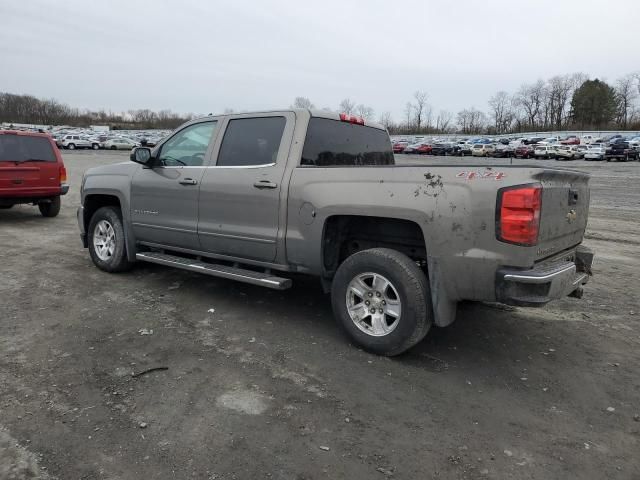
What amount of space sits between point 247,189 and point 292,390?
199cm

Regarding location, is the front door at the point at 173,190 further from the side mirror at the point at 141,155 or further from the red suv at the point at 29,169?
the red suv at the point at 29,169

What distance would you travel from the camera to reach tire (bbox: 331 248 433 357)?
3.69 metres

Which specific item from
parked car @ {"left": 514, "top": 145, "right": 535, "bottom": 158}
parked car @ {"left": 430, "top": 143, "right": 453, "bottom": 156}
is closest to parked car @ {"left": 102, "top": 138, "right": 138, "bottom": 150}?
parked car @ {"left": 430, "top": 143, "right": 453, "bottom": 156}

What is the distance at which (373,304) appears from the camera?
13.0 ft

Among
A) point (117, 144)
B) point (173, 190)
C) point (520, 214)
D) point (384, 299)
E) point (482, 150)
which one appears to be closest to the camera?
point (520, 214)

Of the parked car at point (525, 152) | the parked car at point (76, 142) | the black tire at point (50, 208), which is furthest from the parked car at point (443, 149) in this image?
the black tire at point (50, 208)

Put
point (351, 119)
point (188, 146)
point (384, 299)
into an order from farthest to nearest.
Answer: point (188, 146) → point (351, 119) → point (384, 299)

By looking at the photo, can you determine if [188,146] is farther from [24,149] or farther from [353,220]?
[24,149]

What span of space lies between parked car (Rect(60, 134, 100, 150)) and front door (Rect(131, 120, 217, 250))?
5784cm

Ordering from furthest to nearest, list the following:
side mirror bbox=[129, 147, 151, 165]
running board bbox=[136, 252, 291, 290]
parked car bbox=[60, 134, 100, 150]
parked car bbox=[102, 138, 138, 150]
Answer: parked car bbox=[102, 138, 138, 150] → parked car bbox=[60, 134, 100, 150] → side mirror bbox=[129, 147, 151, 165] → running board bbox=[136, 252, 291, 290]

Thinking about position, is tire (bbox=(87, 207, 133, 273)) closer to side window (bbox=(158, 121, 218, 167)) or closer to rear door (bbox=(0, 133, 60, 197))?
side window (bbox=(158, 121, 218, 167))

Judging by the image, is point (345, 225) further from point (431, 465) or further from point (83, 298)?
point (83, 298)

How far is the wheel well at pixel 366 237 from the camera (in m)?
4.06

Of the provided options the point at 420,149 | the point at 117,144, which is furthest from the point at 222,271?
the point at 117,144
